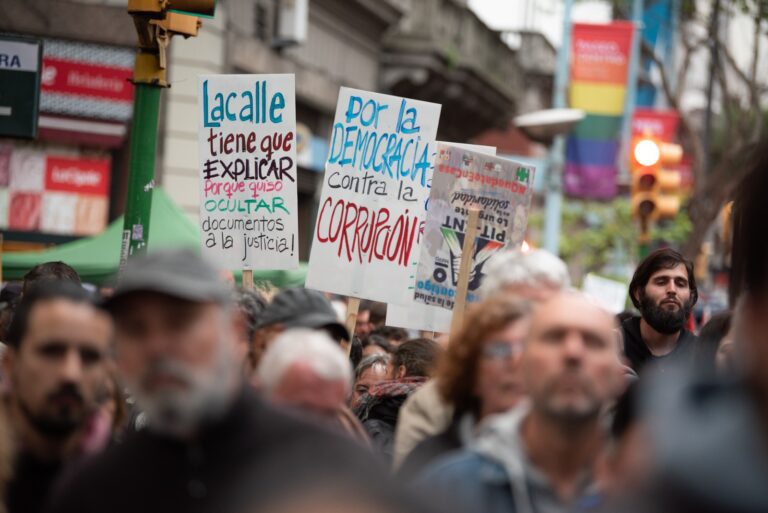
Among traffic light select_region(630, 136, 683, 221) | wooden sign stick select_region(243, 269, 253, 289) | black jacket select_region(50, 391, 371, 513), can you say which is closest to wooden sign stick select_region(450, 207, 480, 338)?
wooden sign stick select_region(243, 269, 253, 289)

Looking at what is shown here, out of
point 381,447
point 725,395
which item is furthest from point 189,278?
point 381,447

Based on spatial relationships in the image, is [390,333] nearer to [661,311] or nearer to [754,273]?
[661,311]

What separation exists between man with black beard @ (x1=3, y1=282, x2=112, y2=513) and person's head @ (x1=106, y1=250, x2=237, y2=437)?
0.80 metres

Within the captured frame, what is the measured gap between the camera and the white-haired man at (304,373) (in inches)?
140

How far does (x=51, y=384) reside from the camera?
3.63 m

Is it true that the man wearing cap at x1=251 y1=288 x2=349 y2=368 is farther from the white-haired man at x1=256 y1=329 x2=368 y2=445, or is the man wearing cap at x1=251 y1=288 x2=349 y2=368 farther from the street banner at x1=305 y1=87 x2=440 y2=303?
the street banner at x1=305 y1=87 x2=440 y2=303

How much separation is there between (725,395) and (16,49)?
8.39m

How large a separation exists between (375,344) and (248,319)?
4.73 meters

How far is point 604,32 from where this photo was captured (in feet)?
70.5

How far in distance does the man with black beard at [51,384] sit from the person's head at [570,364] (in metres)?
1.06

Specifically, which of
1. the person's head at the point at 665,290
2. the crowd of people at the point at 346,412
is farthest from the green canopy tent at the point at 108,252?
the crowd of people at the point at 346,412

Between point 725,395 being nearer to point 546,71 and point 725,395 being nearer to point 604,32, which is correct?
point 604,32

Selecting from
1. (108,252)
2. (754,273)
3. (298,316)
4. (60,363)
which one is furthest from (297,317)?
(108,252)

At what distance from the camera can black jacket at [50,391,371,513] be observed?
102 inches
